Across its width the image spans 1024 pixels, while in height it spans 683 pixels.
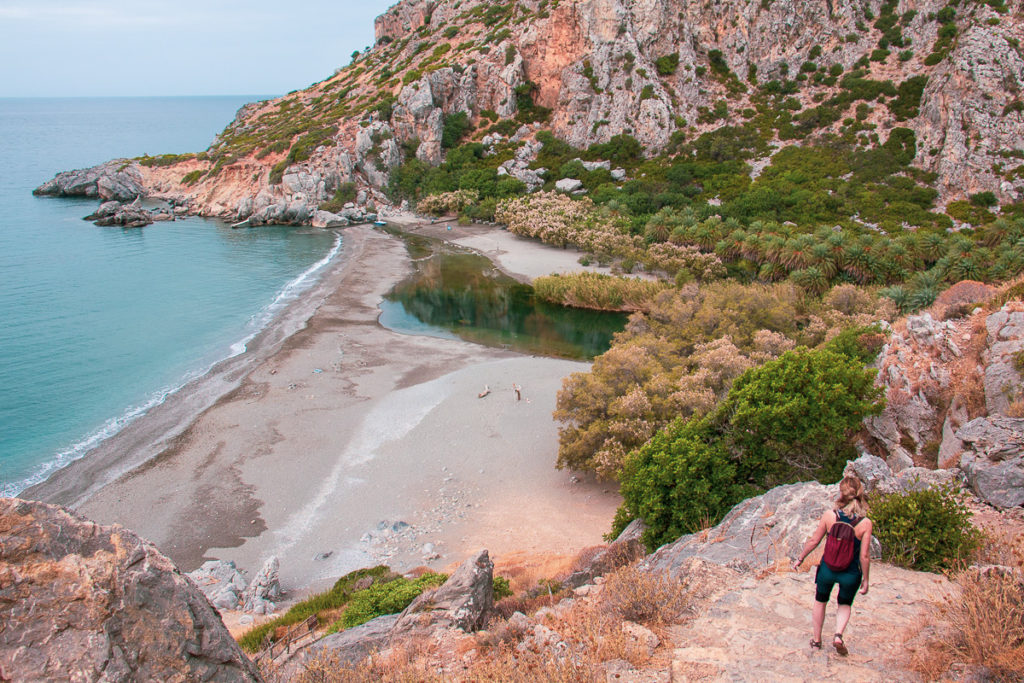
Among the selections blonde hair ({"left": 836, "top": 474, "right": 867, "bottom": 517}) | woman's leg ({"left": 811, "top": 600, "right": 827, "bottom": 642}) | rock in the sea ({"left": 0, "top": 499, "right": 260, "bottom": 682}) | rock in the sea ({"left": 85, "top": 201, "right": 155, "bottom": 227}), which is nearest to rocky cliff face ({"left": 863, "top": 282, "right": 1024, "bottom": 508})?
blonde hair ({"left": 836, "top": 474, "right": 867, "bottom": 517})

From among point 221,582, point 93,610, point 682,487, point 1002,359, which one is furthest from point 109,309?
point 1002,359

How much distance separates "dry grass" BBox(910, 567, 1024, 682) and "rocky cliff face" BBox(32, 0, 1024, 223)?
5740 centimetres

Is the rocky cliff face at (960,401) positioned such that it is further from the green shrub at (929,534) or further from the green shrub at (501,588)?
the green shrub at (501,588)

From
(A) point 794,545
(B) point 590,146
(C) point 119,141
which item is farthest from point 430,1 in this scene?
(A) point 794,545

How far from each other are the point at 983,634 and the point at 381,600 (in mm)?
11283

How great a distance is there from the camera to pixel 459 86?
83.4 meters

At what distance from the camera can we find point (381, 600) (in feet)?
44.1

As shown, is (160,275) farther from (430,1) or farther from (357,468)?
(430,1)

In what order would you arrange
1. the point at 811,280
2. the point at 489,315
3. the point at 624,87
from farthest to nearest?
the point at 624,87, the point at 489,315, the point at 811,280

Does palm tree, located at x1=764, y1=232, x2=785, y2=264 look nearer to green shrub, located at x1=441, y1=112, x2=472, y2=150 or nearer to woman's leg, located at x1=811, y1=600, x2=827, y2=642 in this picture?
woman's leg, located at x1=811, y1=600, x2=827, y2=642

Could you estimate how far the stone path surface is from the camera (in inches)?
285

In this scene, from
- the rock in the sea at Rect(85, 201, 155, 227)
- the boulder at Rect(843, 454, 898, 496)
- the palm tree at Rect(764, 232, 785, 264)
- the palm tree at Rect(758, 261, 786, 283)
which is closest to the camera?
the boulder at Rect(843, 454, 898, 496)

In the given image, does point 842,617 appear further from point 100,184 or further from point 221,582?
point 100,184

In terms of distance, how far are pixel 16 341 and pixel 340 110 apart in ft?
216
